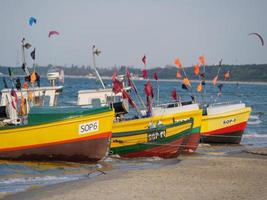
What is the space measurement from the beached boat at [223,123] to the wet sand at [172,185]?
1013 cm

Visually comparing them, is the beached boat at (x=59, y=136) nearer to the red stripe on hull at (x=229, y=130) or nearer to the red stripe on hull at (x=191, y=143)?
the red stripe on hull at (x=191, y=143)

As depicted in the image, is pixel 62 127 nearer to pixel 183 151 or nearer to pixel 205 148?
pixel 183 151

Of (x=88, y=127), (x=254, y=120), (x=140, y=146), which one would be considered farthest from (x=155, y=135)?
(x=254, y=120)

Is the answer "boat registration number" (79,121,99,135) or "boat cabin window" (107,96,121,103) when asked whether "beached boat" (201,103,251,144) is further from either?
"boat registration number" (79,121,99,135)

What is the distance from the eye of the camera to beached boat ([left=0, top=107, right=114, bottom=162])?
19.2m

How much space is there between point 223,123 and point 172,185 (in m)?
15.4

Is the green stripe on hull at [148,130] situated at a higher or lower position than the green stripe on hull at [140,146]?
higher

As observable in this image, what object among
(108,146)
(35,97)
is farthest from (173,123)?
(35,97)

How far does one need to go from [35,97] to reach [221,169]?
10301 millimetres

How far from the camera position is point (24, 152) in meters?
19.7

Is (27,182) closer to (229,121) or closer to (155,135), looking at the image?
(155,135)

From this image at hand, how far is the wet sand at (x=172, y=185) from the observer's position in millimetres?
12586

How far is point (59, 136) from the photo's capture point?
19.3 meters

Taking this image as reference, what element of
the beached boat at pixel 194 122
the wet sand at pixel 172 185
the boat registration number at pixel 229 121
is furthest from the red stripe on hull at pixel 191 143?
the boat registration number at pixel 229 121
